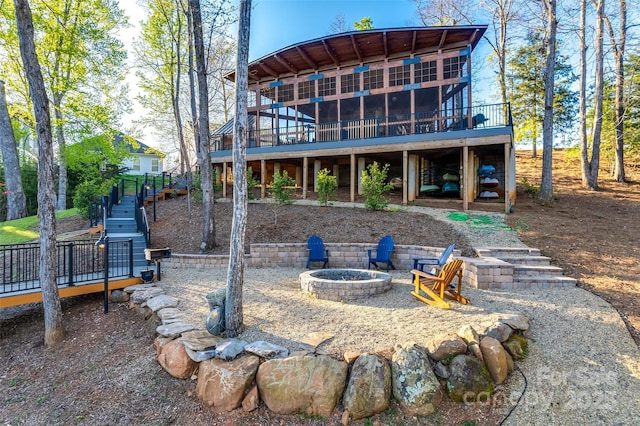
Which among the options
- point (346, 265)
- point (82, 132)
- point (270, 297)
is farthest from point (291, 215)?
point (82, 132)

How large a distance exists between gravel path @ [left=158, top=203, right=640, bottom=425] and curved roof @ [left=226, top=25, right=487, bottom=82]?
11450 mm

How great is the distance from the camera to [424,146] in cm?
1138

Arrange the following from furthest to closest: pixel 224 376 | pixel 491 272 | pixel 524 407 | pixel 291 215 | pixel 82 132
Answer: pixel 82 132 < pixel 291 215 < pixel 491 272 < pixel 224 376 < pixel 524 407

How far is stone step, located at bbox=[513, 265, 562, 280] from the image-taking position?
593cm

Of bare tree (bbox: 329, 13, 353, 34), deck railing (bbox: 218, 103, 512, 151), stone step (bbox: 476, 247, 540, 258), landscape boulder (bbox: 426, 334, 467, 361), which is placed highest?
bare tree (bbox: 329, 13, 353, 34)

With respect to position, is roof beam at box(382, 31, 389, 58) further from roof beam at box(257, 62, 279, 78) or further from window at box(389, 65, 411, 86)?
roof beam at box(257, 62, 279, 78)

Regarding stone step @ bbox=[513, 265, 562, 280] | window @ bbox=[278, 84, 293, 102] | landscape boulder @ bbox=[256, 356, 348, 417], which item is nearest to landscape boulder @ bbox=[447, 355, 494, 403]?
landscape boulder @ bbox=[256, 356, 348, 417]

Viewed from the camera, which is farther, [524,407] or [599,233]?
[599,233]

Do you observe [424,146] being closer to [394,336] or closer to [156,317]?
[394,336]

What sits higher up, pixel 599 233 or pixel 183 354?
pixel 599 233

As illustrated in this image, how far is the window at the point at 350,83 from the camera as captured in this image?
15062 mm

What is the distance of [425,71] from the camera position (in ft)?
45.1

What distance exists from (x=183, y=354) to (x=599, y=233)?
10.2 meters

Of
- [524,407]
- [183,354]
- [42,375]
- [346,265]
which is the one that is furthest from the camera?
[346,265]
